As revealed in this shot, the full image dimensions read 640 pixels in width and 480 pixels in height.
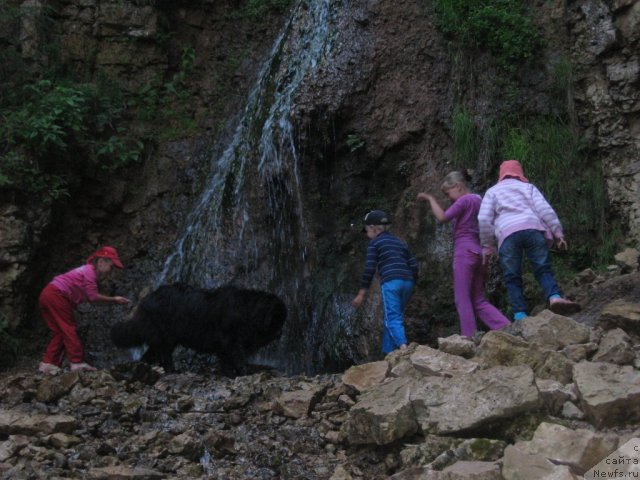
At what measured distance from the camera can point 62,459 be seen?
16.2 feet

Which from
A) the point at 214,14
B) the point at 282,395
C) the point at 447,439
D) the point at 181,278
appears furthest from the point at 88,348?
the point at 447,439

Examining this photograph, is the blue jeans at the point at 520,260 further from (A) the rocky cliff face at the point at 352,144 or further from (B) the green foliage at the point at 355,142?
(B) the green foliage at the point at 355,142

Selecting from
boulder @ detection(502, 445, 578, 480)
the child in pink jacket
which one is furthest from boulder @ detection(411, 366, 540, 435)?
the child in pink jacket

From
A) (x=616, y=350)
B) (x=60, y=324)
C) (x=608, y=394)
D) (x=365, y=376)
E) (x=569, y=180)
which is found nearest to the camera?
(x=608, y=394)

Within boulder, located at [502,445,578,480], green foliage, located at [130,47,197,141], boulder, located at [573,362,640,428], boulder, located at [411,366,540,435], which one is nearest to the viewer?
boulder, located at [502,445,578,480]

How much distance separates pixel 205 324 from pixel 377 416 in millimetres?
3282

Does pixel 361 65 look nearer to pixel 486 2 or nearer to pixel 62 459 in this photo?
pixel 486 2

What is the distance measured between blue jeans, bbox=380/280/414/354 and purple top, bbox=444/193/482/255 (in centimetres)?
62

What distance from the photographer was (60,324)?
819 centimetres

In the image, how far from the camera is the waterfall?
9250mm

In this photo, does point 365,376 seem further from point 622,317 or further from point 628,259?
point 628,259

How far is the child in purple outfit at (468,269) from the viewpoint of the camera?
7076 mm

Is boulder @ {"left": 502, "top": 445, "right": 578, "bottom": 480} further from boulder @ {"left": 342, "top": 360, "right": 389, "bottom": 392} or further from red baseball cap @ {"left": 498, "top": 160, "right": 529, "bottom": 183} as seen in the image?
red baseball cap @ {"left": 498, "top": 160, "right": 529, "bottom": 183}

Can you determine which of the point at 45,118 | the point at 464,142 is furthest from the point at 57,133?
the point at 464,142
